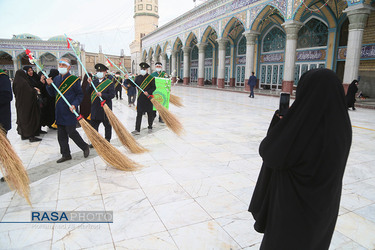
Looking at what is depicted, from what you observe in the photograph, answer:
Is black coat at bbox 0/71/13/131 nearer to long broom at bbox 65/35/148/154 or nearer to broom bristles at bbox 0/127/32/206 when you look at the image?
long broom at bbox 65/35/148/154

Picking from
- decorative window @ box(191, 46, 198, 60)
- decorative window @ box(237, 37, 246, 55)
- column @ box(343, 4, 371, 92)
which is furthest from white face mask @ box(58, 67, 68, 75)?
decorative window @ box(191, 46, 198, 60)

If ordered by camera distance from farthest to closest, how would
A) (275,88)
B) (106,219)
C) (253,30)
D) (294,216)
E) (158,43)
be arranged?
(158,43) < (275,88) < (253,30) < (106,219) < (294,216)

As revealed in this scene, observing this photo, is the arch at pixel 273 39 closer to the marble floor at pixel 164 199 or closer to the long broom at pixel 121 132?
the marble floor at pixel 164 199

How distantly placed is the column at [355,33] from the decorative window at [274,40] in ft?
23.2

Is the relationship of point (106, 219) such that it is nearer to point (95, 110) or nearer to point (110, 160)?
point (110, 160)

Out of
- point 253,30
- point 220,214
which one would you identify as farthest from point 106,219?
point 253,30

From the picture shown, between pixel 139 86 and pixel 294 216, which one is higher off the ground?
pixel 139 86

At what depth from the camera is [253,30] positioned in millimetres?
14219

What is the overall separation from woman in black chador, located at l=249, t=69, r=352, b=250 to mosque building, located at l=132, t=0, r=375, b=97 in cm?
672

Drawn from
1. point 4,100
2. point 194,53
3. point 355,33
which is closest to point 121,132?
point 4,100

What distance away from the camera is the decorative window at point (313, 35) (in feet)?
44.3

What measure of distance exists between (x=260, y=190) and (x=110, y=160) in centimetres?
226

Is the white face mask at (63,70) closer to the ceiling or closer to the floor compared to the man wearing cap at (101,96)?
closer to the ceiling

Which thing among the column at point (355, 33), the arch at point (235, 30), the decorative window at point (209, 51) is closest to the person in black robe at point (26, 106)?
the column at point (355, 33)
